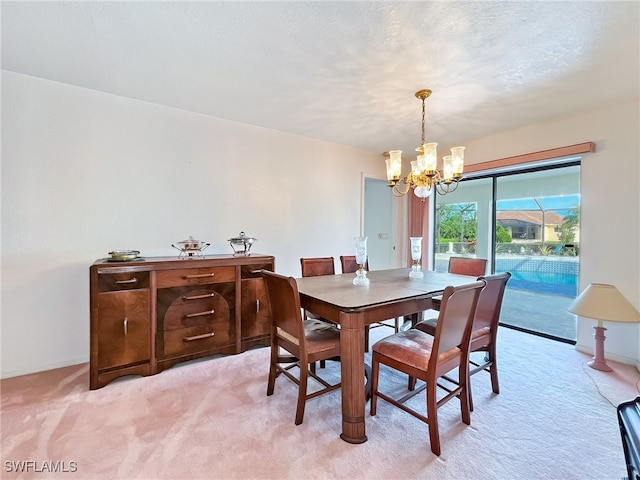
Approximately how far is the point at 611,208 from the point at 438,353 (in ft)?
9.07

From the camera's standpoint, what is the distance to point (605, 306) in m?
2.63

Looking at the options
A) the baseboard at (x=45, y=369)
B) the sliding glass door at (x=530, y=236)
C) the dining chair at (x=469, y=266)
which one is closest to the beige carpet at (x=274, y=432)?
the baseboard at (x=45, y=369)

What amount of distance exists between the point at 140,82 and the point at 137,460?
2.78m

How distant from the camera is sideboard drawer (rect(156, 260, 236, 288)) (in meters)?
2.53

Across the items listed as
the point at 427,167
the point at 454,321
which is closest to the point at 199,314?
the point at 454,321

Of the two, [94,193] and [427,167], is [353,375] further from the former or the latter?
[94,193]

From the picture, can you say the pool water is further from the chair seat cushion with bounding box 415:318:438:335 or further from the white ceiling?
the chair seat cushion with bounding box 415:318:438:335

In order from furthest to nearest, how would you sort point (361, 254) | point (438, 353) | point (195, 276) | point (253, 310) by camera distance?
point (253, 310)
point (195, 276)
point (361, 254)
point (438, 353)

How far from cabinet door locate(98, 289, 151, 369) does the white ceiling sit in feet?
6.00

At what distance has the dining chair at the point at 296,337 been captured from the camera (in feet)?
5.89

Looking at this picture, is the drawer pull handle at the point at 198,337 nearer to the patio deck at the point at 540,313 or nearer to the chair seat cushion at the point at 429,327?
the chair seat cushion at the point at 429,327

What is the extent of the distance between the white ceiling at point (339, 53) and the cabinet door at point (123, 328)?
6.00 ft

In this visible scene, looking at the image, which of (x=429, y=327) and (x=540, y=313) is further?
(x=540, y=313)

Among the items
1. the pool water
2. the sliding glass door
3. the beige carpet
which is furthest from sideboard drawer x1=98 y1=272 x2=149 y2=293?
the pool water
